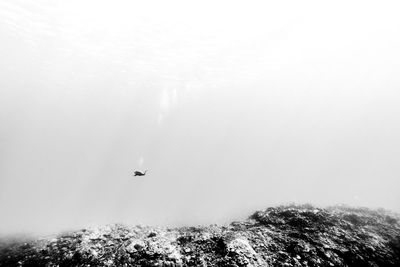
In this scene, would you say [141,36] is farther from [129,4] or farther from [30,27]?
[30,27]

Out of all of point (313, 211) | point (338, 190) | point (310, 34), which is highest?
point (310, 34)

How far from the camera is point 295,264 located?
5000 mm

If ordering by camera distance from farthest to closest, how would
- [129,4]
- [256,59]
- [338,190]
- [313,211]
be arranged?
[338,190], [256,59], [129,4], [313,211]

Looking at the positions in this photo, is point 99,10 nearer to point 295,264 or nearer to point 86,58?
point 86,58

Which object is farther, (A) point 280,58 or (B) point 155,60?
(A) point 280,58

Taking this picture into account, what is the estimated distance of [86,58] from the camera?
7006 centimetres

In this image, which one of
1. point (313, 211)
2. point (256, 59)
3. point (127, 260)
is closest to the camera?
point (127, 260)

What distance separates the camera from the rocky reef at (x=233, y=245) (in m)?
5.24

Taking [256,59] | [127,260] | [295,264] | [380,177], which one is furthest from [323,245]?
[380,177]

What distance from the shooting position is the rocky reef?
5242 millimetres

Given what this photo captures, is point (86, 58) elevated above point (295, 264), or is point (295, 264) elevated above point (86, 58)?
point (86, 58)

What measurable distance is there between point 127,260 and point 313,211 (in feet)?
18.5

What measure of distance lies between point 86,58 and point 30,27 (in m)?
18.6

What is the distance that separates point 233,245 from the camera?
5.57m
